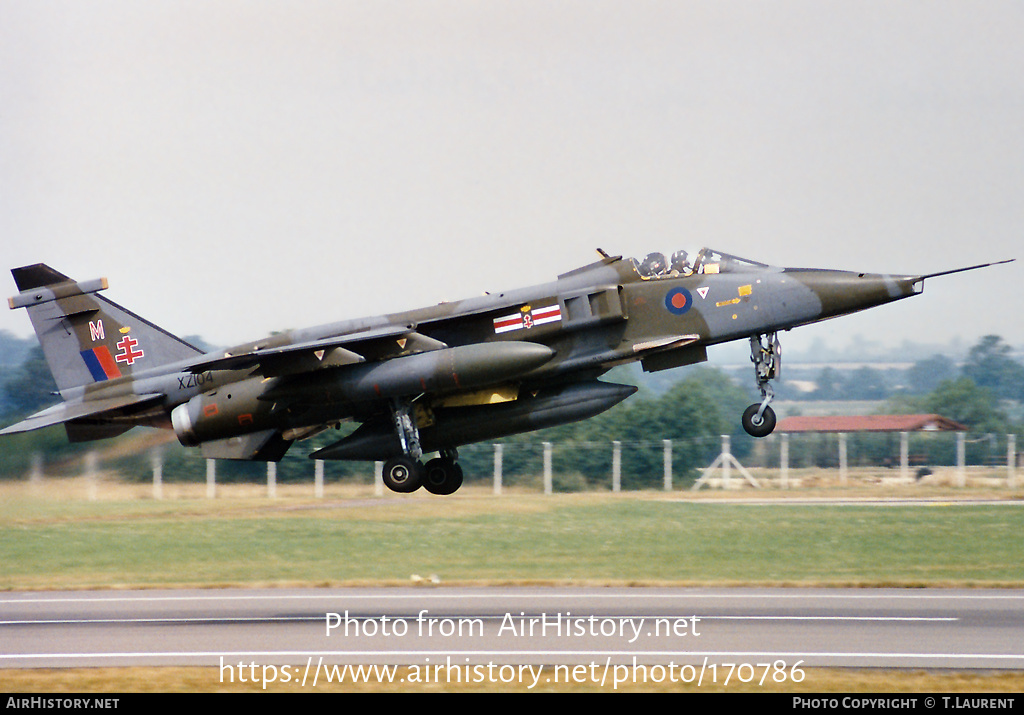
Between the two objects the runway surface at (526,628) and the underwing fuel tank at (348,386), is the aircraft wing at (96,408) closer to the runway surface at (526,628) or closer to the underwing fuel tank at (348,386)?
the underwing fuel tank at (348,386)

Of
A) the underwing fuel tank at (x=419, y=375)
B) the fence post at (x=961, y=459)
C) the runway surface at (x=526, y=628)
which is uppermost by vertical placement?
the underwing fuel tank at (x=419, y=375)

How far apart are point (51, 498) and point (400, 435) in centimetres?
930

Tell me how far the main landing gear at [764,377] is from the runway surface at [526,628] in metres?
3.93

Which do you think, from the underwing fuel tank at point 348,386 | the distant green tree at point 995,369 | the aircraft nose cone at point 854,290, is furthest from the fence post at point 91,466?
the distant green tree at point 995,369

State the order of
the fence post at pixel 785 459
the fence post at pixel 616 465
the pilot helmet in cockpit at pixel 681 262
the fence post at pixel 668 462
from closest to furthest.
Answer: the pilot helmet in cockpit at pixel 681 262
the fence post at pixel 616 465
the fence post at pixel 668 462
the fence post at pixel 785 459

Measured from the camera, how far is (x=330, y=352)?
818 inches

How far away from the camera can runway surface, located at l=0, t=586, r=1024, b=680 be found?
68.6ft

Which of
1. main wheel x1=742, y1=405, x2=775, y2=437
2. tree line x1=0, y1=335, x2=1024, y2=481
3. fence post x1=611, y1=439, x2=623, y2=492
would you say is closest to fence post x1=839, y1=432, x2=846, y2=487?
tree line x1=0, y1=335, x2=1024, y2=481

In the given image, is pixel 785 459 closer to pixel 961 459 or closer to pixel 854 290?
pixel 961 459

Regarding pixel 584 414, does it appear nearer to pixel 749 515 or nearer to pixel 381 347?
pixel 381 347

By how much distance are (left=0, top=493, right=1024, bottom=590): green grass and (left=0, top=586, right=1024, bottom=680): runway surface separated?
1.55 m

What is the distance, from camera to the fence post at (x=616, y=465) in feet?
147

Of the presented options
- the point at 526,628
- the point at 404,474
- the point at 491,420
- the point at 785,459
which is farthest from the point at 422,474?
the point at 785,459

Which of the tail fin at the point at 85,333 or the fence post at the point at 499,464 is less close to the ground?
the tail fin at the point at 85,333
